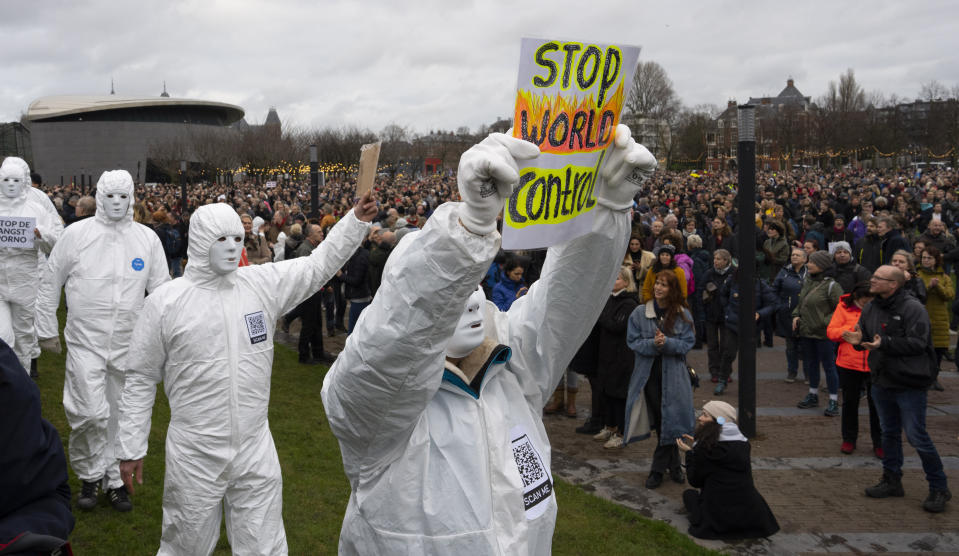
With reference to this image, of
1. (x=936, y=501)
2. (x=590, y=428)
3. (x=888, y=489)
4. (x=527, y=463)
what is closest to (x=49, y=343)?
(x=590, y=428)

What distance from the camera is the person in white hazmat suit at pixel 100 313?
18.8ft

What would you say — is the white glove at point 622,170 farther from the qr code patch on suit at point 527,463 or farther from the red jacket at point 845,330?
the red jacket at point 845,330

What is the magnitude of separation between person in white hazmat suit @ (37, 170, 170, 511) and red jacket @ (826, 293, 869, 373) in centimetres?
605

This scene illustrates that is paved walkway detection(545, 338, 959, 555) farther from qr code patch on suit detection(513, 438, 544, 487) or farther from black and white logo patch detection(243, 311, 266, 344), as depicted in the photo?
qr code patch on suit detection(513, 438, 544, 487)

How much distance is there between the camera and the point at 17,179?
274 inches

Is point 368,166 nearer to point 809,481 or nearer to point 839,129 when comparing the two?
point 809,481

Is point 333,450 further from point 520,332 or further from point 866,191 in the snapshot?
point 866,191

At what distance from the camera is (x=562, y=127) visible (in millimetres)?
2217

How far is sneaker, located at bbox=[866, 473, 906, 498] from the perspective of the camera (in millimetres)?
6418

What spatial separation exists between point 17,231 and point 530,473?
625 cm

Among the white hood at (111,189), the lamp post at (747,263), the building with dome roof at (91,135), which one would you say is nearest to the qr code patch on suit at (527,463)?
the white hood at (111,189)

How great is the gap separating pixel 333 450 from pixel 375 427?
549 cm

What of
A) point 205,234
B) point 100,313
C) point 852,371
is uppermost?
point 205,234

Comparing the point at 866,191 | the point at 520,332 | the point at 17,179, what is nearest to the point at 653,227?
the point at 17,179
